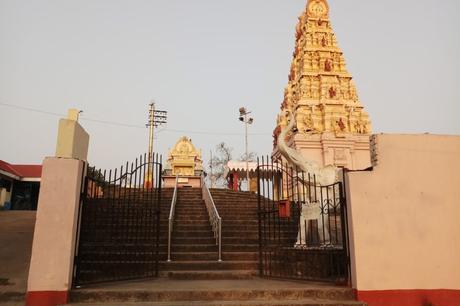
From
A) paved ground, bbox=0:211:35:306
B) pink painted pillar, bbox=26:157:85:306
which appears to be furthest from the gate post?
paved ground, bbox=0:211:35:306

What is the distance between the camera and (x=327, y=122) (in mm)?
30594

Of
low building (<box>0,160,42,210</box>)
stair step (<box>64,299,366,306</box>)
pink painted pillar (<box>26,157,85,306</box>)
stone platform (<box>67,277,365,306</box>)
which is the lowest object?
stair step (<box>64,299,366,306</box>)

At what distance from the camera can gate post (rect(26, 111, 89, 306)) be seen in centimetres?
555

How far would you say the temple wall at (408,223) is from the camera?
19.4 ft

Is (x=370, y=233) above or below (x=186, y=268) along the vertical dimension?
above

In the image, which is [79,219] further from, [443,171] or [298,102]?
[298,102]

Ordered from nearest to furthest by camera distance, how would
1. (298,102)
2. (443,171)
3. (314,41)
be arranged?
(443,171) < (298,102) < (314,41)

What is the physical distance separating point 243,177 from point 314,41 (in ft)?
49.0

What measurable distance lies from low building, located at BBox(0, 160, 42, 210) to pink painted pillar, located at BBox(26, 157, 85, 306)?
73.6 feet

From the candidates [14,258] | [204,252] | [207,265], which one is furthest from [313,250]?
[14,258]

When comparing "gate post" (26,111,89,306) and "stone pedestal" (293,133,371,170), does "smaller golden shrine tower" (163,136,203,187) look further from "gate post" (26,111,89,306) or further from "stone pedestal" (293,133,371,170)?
"gate post" (26,111,89,306)

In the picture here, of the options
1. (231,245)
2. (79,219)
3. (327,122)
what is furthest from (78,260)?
(327,122)

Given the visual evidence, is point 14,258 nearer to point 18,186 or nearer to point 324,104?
point 18,186

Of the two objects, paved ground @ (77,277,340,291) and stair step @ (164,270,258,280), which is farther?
stair step @ (164,270,258,280)
